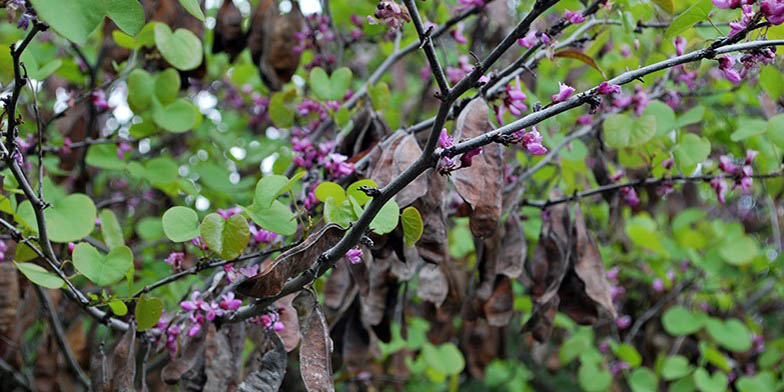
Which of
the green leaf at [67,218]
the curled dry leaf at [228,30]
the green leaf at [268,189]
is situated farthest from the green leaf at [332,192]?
the curled dry leaf at [228,30]

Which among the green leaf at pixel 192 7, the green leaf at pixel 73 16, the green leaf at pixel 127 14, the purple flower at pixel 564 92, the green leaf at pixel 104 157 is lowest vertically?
the purple flower at pixel 564 92

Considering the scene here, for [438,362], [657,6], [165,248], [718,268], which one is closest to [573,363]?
[718,268]

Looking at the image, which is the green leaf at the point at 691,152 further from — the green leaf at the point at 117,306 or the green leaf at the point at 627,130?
the green leaf at the point at 117,306

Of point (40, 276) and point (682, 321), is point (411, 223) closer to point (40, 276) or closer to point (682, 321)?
point (40, 276)

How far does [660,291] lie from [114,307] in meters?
2.86

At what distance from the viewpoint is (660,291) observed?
3342 mm

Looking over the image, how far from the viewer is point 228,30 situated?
226cm

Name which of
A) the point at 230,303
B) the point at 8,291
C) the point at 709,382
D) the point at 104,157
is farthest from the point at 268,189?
the point at 709,382

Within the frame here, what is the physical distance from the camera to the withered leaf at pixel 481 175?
4.09 feet

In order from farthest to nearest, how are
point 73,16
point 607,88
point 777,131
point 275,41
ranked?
1. point 275,41
2. point 777,131
3. point 607,88
4. point 73,16

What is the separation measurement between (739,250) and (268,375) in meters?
2.33

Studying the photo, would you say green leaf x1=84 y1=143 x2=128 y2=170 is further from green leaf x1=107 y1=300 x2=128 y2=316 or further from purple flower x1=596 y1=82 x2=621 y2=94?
purple flower x1=596 y1=82 x2=621 y2=94

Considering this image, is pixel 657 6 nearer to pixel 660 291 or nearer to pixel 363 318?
pixel 363 318

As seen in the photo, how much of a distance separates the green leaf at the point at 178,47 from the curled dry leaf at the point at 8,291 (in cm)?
64
